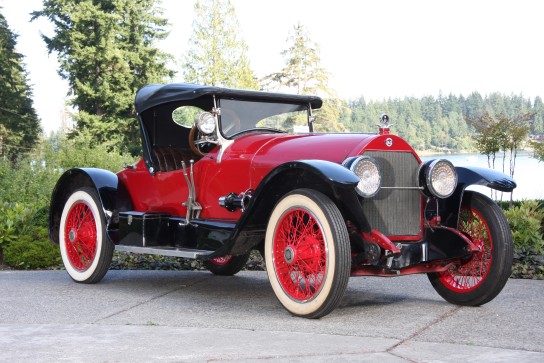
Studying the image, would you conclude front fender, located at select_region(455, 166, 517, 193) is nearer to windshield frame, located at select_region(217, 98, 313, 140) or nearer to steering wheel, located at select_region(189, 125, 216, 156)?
windshield frame, located at select_region(217, 98, 313, 140)

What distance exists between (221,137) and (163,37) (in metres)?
35.4

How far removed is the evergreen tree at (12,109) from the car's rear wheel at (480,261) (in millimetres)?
32760

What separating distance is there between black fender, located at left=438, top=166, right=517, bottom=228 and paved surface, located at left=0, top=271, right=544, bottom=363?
2.30 feet

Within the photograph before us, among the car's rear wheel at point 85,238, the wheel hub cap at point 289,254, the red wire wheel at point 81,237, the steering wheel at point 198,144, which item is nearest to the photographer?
the wheel hub cap at point 289,254

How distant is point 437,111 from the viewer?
54.9 meters

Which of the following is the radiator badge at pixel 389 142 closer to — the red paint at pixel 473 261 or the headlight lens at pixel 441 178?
the headlight lens at pixel 441 178

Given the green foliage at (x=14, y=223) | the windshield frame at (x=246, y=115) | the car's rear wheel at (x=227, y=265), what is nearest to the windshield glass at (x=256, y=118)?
the windshield frame at (x=246, y=115)

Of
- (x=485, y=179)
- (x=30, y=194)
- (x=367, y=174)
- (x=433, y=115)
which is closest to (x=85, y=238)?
(x=367, y=174)

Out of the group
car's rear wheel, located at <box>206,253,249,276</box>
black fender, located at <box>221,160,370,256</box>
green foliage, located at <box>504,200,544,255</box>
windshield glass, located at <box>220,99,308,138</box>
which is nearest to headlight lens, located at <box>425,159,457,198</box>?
black fender, located at <box>221,160,370,256</box>

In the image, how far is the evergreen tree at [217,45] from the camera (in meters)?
36.7

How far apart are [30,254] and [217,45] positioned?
29.3 m

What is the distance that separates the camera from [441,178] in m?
5.32

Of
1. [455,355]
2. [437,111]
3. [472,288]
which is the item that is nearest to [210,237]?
[472,288]

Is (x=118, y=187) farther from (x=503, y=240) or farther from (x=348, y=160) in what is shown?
(x=503, y=240)
